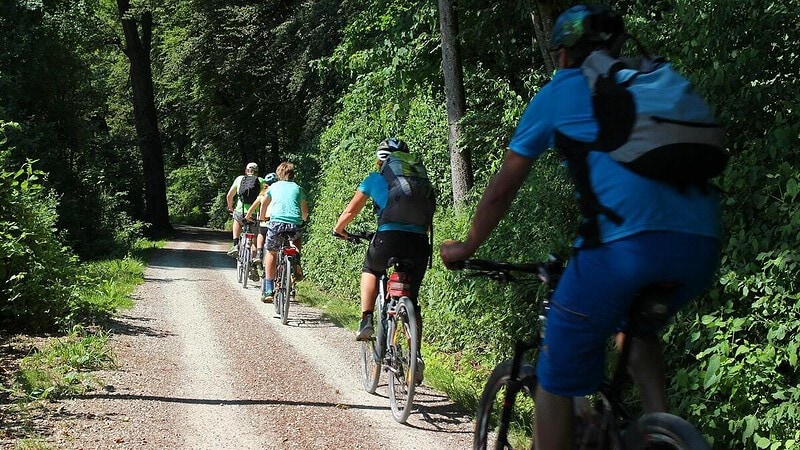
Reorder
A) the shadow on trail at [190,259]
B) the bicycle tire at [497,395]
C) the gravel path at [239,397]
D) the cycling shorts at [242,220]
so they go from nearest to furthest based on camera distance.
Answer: the bicycle tire at [497,395], the gravel path at [239,397], the cycling shorts at [242,220], the shadow on trail at [190,259]

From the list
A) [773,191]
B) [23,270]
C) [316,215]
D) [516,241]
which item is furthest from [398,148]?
[316,215]

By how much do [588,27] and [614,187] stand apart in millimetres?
633

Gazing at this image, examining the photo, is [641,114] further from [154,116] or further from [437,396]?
[154,116]

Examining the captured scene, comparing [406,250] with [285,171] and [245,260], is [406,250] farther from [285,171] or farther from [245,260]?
[245,260]

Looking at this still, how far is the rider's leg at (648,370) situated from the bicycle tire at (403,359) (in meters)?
3.51

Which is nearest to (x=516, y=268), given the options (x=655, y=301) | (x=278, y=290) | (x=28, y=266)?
(x=655, y=301)

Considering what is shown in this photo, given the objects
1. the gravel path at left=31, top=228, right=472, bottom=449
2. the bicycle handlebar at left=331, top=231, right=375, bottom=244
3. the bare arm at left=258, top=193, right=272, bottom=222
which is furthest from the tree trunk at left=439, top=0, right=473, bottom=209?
the bare arm at left=258, top=193, right=272, bottom=222

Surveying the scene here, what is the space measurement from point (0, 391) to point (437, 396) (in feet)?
12.2

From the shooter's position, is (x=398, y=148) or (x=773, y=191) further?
(x=398, y=148)

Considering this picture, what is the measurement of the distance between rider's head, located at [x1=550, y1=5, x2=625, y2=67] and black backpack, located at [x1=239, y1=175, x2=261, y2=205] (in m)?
14.5

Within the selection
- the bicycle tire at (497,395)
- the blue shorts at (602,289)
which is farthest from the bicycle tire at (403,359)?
the blue shorts at (602,289)

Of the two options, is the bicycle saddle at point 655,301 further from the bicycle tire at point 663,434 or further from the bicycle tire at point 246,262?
the bicycle tire at point 246,262

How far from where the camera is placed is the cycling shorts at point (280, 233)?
12297mm

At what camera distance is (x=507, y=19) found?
40.8ft
